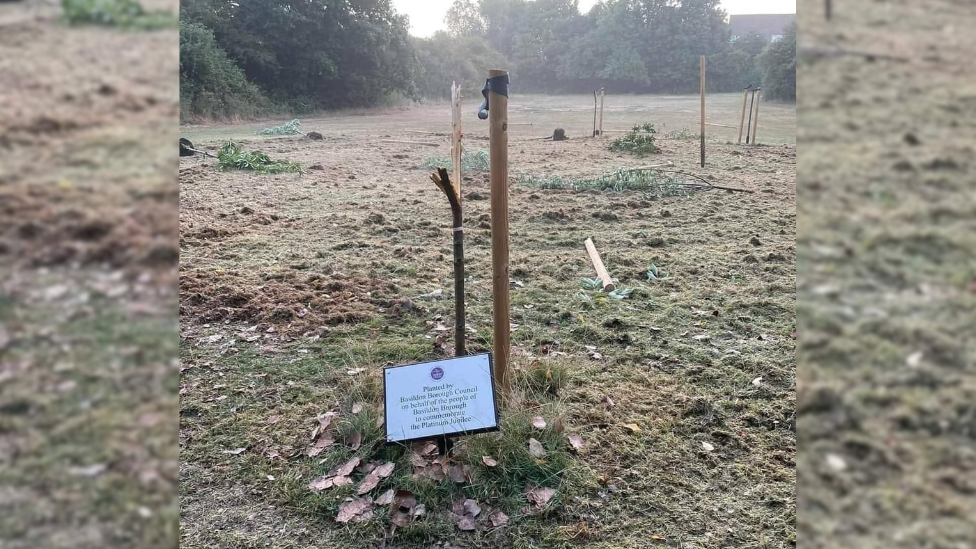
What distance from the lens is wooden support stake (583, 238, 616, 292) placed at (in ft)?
14.9

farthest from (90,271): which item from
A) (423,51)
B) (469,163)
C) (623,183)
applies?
(423,51)

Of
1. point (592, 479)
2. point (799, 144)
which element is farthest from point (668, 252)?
point (799, 144)

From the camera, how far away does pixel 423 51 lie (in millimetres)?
37438

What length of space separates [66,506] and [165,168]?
441mm

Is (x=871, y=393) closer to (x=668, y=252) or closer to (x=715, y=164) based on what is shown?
(x=668, y=252)

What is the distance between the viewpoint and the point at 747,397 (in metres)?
2.95

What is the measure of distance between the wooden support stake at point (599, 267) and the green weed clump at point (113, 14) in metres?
4.01

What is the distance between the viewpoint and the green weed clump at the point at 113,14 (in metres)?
0.67

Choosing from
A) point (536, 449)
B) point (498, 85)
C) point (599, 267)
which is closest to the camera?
point (498, 85)

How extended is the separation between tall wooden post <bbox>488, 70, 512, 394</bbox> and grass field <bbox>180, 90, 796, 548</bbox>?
22 centimetres

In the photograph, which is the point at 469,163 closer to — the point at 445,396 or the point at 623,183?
the point at 623,183

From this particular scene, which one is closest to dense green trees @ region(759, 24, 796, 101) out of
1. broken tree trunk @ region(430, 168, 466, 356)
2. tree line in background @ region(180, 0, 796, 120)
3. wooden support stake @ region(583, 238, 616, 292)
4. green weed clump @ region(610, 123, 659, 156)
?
broken tree trunk @ region(430, 168, 466, 356)

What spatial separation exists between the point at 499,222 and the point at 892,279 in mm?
1926

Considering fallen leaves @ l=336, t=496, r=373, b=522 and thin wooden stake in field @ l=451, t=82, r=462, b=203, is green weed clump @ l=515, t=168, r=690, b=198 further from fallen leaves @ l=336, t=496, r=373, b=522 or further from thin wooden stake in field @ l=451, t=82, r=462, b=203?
fallen leaves @ l=336, t=496, r=373, b=522
